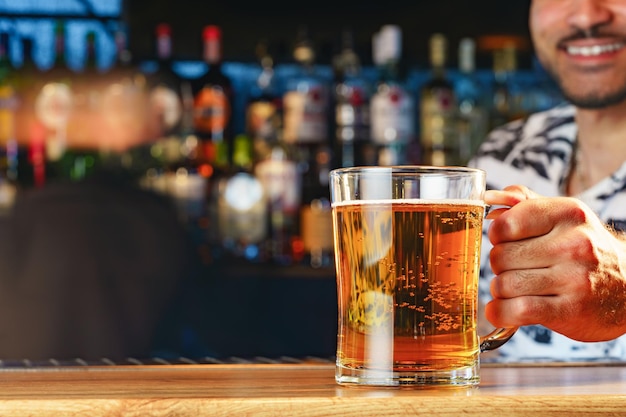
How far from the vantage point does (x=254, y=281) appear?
3.01 m

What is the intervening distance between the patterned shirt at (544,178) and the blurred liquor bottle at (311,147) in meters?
0.99

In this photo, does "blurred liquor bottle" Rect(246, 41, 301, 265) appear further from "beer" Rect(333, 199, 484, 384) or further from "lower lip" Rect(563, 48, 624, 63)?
"beer" Rect(333, 199, 484, 384)

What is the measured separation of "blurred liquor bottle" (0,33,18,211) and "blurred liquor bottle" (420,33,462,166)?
4.08ft

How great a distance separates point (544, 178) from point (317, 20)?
151 cm

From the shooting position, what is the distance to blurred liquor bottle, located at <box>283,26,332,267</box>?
9.73 ft

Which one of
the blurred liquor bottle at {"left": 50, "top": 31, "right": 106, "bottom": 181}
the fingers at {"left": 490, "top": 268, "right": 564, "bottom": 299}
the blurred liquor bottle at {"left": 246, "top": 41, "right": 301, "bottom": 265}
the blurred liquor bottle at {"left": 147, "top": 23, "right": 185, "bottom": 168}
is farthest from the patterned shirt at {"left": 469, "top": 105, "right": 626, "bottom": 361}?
the blurred liquor bottle at {"left": 50, "top": 31, "right": 106, "bottom": 181}

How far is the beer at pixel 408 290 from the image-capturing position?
0.75 meters

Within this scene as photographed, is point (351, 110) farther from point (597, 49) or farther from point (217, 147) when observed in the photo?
point (597, 49)

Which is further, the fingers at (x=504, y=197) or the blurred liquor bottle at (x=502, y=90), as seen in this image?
the blurred liquor bottle at (x=502, y=90)

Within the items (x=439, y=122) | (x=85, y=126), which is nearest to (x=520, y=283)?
(x=439, y=122)

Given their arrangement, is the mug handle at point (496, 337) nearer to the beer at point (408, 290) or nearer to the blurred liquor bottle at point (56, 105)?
the beer at point (408, 290)

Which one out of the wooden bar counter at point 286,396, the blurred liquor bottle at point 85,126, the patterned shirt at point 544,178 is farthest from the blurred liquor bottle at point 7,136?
the wooden bar counter at point 286,396

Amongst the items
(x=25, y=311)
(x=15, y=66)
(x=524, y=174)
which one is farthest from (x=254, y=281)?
(x=524, y=174)

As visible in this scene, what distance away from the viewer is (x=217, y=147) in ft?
10.1
